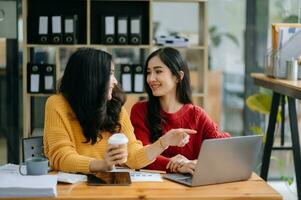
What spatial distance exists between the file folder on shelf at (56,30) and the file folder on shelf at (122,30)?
0.45m

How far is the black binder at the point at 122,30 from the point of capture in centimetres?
483

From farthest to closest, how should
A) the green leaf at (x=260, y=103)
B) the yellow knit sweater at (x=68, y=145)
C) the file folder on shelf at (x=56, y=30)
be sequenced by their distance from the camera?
1. the green leaf at (x=260, y=103)
2. the file folder on shelf at (x=56, y=30)
3. the yellow knit sweater at (x=68, y=145)

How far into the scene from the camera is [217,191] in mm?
2379

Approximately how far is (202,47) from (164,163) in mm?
2109

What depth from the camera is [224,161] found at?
247 centimetres

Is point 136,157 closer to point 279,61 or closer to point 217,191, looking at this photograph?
point 217,191

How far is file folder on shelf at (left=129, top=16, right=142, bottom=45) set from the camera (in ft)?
15.9

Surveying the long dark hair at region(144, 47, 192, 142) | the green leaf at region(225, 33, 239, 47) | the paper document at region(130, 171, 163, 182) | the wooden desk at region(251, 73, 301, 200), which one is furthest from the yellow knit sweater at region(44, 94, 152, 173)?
the green leaf at region(225, 33, 239, 47)

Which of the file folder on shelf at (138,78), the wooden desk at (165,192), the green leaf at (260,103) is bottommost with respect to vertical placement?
the wooden desk at (165,192)

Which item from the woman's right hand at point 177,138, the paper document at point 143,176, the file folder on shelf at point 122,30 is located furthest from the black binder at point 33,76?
the woman's right hand at point 177,138

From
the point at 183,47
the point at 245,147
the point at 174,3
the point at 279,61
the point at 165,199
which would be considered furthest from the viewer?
the point at 174,3

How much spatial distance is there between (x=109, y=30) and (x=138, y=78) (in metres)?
0.44

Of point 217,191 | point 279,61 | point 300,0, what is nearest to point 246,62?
point 300,0

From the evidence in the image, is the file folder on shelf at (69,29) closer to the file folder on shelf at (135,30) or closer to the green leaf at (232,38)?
the file folder on shelf at (135,30)
